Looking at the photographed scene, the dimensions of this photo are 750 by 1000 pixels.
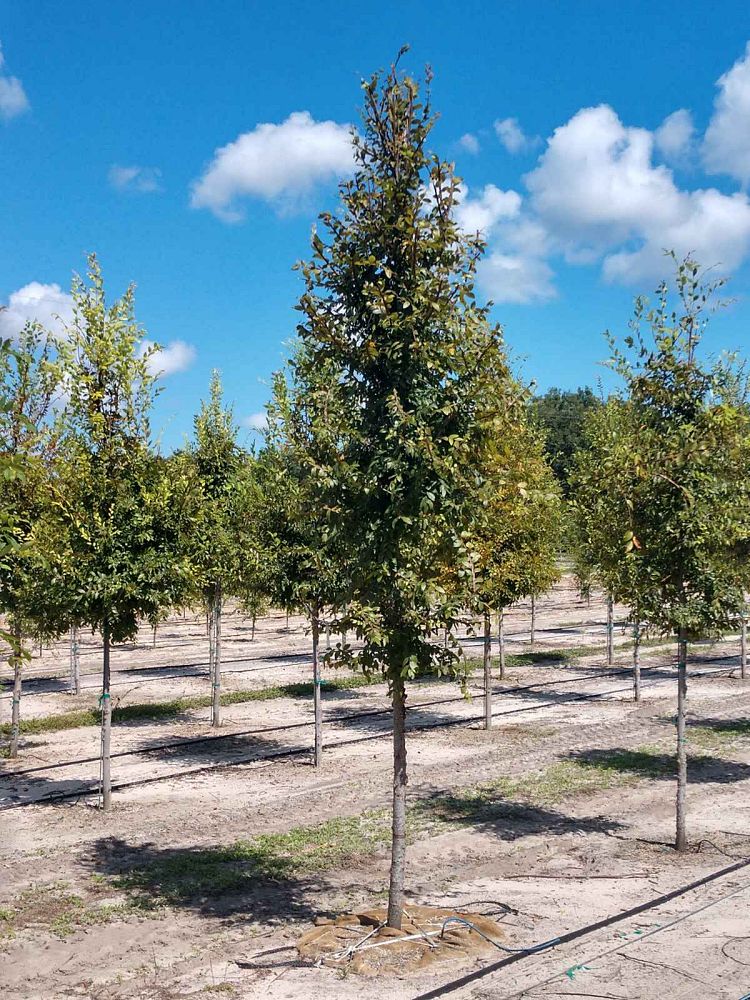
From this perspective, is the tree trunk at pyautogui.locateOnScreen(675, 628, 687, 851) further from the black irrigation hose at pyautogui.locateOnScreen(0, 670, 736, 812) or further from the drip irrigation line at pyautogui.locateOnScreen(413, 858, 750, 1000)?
the black irrigation hose at pyautogui.locateOnScreen(0, 670, 736, 812)

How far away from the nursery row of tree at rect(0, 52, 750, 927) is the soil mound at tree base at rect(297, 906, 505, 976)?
33 cm

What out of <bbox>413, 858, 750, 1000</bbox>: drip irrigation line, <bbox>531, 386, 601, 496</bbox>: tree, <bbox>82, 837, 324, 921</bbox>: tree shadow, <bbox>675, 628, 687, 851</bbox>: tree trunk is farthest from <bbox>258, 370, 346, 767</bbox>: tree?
<bbox>531, 386, 601, 496</bbox>: tree

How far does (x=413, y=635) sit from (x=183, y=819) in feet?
24.7

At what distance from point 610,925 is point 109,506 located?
973 cm

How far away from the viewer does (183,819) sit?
1500 centimetres

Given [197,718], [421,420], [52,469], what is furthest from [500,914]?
[197,718]

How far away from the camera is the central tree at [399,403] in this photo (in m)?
9.37

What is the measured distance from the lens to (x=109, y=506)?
15023mm

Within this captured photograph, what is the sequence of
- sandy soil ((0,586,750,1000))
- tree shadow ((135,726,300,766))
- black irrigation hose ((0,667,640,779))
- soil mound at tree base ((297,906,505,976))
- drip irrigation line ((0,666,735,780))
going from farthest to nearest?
tree shadow ((135,726,300,766)) → drip irrigation line ((0,666,735,780)) → black irrigation hose ((0,667,640,779)) → soil mound at tree base ((297,906,505,976)) → sandy soil ((0,586,750,1000))

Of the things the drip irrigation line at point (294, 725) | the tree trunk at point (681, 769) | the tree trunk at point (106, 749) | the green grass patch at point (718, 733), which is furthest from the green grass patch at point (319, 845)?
the drip irrigation line at point (294, 725)

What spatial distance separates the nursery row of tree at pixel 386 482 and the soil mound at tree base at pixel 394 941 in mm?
331

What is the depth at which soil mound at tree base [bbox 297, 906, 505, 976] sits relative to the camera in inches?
365

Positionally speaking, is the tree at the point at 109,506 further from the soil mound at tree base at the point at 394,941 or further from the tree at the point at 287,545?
the soil mound at tree base at the point at 394,941

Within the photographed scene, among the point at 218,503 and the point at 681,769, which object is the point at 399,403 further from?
the point at 218,503
